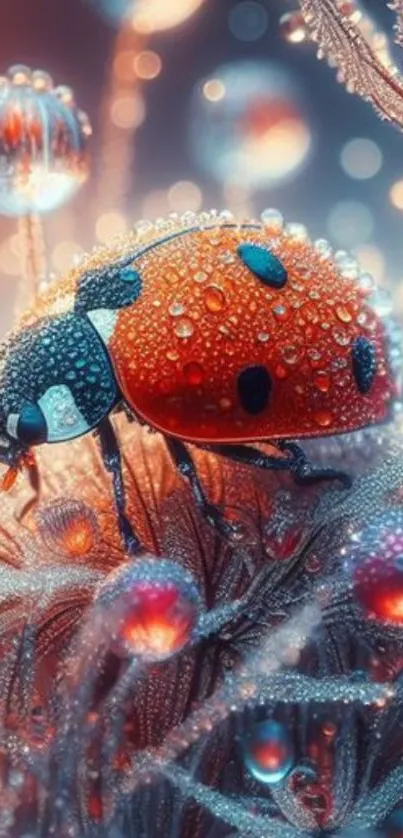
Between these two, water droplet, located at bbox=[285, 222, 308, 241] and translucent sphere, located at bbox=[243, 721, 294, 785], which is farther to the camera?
water droplet, located at bbox=[285, 222, 308, 241]

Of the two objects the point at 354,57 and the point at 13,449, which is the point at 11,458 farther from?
the point at 354,57

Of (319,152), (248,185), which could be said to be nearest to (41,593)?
(248,185)

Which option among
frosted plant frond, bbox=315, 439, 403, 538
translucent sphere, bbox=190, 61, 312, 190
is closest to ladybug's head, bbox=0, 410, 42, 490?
frosted plant frond, bbox=315, 439, 403, 538

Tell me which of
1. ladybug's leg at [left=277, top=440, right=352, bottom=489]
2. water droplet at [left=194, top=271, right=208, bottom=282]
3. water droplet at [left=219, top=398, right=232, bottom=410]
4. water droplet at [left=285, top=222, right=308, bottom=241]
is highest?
water droplet at [left=194, top=271, right=208, bottom=282]

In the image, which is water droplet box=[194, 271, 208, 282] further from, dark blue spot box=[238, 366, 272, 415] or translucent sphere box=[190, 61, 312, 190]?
translucent sphere box=[190, 61, 312, 190]

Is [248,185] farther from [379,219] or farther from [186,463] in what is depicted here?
[186,463]

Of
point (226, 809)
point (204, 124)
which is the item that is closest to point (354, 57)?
point (226, 809)

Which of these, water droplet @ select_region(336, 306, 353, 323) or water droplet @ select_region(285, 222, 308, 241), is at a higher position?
water droplet @ select_region(285, 222, 308, 241)
